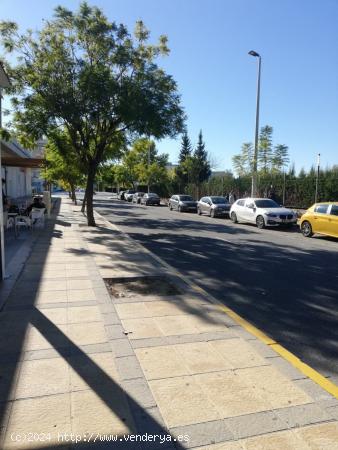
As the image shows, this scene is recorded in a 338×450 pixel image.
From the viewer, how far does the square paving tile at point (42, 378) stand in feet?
11.8

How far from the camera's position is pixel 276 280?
832cm

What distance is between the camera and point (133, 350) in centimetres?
449

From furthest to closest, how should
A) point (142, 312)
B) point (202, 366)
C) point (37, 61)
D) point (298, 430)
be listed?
point (37, 61) < point (142, 312) < point (202, 366) < point (298, 430)

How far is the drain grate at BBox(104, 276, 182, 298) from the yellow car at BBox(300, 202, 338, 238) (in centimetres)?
930

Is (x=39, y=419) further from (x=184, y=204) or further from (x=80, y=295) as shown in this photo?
(x=184, y=204)

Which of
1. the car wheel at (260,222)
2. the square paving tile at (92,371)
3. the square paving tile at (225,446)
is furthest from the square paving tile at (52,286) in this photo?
the car wheel at (260,222)

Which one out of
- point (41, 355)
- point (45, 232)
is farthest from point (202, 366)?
point (45, 232)

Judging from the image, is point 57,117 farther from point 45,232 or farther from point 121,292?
point 121,292

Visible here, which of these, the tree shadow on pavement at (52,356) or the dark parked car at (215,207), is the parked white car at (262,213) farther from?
the tree shadow on pavement at (52,356)

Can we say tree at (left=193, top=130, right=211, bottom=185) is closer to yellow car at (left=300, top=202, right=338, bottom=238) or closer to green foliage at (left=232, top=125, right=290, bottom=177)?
green foliage at (left=232, top=125, right=290, bottom=177)

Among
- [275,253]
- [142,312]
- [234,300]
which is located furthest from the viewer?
[275,253]

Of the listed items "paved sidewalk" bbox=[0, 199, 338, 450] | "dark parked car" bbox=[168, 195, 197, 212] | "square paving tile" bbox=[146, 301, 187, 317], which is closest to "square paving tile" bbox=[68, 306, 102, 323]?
"paved sidewalk" bbox=[0, 199, 338, 450]

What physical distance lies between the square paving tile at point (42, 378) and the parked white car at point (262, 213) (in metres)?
16.7

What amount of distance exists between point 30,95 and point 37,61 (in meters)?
1.37
